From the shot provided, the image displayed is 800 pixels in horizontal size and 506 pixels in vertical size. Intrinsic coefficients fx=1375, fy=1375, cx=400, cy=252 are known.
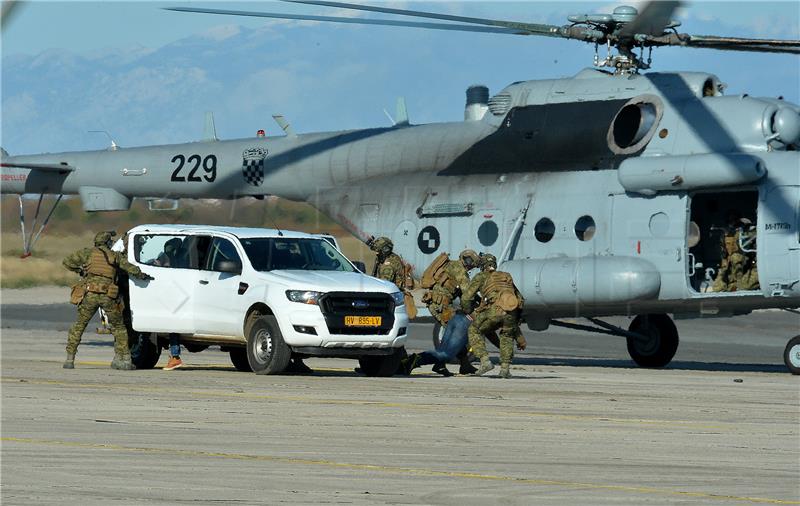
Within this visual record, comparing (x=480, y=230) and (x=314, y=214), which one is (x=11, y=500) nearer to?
(x=480, y=230)

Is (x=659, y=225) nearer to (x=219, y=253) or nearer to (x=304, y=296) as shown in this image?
(x=304, y=296)

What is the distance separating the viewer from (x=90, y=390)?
1437 cm

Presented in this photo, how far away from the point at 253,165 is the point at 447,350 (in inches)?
311

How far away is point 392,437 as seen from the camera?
10641 millimetres

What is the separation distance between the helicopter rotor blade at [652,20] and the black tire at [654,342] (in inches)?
197

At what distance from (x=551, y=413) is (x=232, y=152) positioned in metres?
13.4

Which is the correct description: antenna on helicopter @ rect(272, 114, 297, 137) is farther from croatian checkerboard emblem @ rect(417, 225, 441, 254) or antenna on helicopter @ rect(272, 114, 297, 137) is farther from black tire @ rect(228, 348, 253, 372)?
black tire @ rect(228, 348, 253, 372)

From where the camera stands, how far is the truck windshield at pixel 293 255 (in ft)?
57.1

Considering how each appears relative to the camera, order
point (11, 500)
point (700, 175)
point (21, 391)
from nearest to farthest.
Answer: point (11, 500) < point (21, 391) < point (700, 175)

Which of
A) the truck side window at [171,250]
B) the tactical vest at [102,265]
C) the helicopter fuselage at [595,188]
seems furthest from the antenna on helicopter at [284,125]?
the tactical vest at [102,265]

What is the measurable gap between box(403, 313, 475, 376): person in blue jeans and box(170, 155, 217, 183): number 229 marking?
27.2 feet

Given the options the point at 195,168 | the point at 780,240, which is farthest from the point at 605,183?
the point at 195,168

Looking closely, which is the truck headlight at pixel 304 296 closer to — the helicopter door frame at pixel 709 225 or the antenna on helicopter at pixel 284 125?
the helicopter door frame at pixel 709 225

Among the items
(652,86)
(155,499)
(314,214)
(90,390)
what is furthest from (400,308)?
(155,499)
